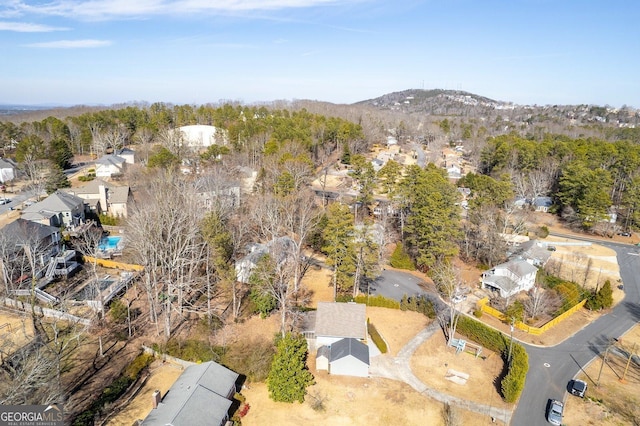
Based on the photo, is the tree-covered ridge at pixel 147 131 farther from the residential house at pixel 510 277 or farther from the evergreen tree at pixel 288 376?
the evergreen tree at pixel 288 376

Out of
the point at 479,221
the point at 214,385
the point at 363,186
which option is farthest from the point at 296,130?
the point at 214,385

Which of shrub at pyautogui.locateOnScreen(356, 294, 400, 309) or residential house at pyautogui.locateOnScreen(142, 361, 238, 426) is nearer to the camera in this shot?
residential house at pyautogui.locateOnScreen(142, 361, 238, 426)

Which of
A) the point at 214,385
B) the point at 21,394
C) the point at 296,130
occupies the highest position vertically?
the point at 296,130

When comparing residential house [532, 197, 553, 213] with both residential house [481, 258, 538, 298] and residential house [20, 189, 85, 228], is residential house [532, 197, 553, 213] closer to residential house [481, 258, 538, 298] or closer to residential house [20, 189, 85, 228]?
residential house [481, 258, 538, 298]

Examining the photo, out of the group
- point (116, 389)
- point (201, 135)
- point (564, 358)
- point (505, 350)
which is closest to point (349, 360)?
point (505, 350)

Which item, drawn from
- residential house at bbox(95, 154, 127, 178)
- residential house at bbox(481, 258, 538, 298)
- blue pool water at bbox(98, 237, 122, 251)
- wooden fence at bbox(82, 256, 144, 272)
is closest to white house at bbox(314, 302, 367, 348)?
residential house at bbox(481, 258, 538, 298)

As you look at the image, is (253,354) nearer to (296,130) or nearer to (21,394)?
(21,394)
